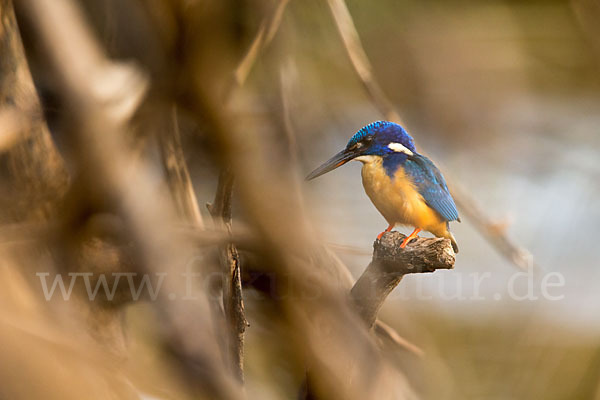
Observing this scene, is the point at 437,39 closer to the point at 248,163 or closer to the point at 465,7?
the point at 465,7

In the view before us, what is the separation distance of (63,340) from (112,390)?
0.03m

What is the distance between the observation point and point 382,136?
78 cm

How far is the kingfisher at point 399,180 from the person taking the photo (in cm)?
72

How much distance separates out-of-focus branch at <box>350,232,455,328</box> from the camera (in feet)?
2.01

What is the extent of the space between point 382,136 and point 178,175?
0.30m

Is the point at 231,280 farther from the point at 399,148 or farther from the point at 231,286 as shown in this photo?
the point at 399,148

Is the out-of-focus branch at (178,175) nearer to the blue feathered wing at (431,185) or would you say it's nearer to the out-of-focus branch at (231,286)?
the out-of-focus branch at (231,286)

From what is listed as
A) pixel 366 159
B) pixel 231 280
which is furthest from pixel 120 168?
pixel 366 159

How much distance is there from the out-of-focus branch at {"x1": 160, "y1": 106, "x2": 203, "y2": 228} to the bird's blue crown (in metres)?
0.23

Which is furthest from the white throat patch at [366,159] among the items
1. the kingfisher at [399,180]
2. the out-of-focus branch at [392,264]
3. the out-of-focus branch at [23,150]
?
the out-of-focus branch at [23,150]

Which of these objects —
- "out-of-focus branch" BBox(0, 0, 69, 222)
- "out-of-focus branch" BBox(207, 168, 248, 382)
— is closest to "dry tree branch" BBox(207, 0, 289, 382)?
"out-of-focus branch" BBox(207, 168, 248, 382)

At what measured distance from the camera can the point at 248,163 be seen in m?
0.57

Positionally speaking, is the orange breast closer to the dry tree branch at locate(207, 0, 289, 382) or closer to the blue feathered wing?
the blue feathered wing

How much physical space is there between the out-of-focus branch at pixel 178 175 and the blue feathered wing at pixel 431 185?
29 cm
